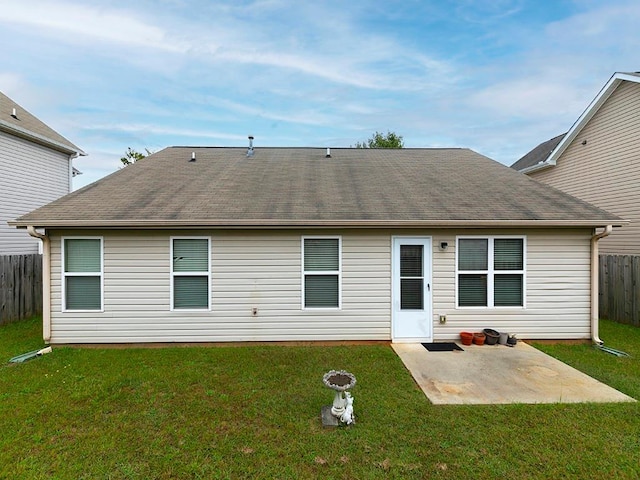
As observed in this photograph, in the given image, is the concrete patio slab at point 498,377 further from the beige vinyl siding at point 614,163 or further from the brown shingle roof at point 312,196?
the beige vinyl siding at point 614,163

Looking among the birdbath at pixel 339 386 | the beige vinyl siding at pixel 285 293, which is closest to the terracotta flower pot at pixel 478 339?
the beige vinyl siding at pixel 285 293

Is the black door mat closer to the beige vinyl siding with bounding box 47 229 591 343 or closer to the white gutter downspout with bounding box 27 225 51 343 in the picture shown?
the beige vinyl siding with bounding box 47 229 591 343

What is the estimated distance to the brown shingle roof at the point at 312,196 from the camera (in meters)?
5.68

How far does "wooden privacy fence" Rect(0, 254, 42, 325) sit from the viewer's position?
7488 mm

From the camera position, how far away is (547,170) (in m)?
12.7

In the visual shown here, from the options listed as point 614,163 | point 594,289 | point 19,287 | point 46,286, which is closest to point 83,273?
point 46,286

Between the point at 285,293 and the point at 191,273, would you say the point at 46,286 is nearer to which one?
the point at 191,273

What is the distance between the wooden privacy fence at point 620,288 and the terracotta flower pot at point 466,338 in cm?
Answer: 469

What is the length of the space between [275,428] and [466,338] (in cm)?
420

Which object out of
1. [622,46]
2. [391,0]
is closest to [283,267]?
[391,0]

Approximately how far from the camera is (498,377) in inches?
178

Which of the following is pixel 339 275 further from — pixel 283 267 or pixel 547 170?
pixel 547 170

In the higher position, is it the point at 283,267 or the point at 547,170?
the point at 547,170

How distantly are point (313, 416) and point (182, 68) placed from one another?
13.6 metres
